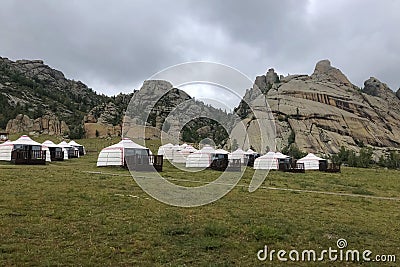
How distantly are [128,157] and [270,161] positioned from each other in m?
18.2

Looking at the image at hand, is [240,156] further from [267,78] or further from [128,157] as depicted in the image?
[267,78]

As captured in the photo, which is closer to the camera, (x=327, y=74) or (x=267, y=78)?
(x=327, y=74)

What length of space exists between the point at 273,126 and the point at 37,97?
96.4m

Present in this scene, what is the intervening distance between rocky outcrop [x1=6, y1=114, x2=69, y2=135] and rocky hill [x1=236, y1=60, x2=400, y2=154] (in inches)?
1897

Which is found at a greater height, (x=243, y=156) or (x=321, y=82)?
(x=321, y=82)

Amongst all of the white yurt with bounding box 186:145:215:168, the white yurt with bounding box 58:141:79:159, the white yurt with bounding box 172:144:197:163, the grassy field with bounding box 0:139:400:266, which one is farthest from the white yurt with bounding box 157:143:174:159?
the grassy field with bounding box 0:139:400:266

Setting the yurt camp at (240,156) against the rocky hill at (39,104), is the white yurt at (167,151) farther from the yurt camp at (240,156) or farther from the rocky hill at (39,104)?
the rocky hill at (39,104)

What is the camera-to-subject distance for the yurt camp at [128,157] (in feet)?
114

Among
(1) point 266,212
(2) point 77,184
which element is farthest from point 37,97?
(1) point 266,212

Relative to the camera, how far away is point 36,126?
95812 millimetres

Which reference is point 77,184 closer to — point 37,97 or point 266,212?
point 266,212

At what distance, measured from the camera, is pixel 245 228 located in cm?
1132

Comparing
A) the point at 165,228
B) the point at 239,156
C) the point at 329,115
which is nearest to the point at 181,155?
the point at 239,156

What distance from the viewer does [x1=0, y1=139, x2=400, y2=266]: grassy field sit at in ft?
27.6
